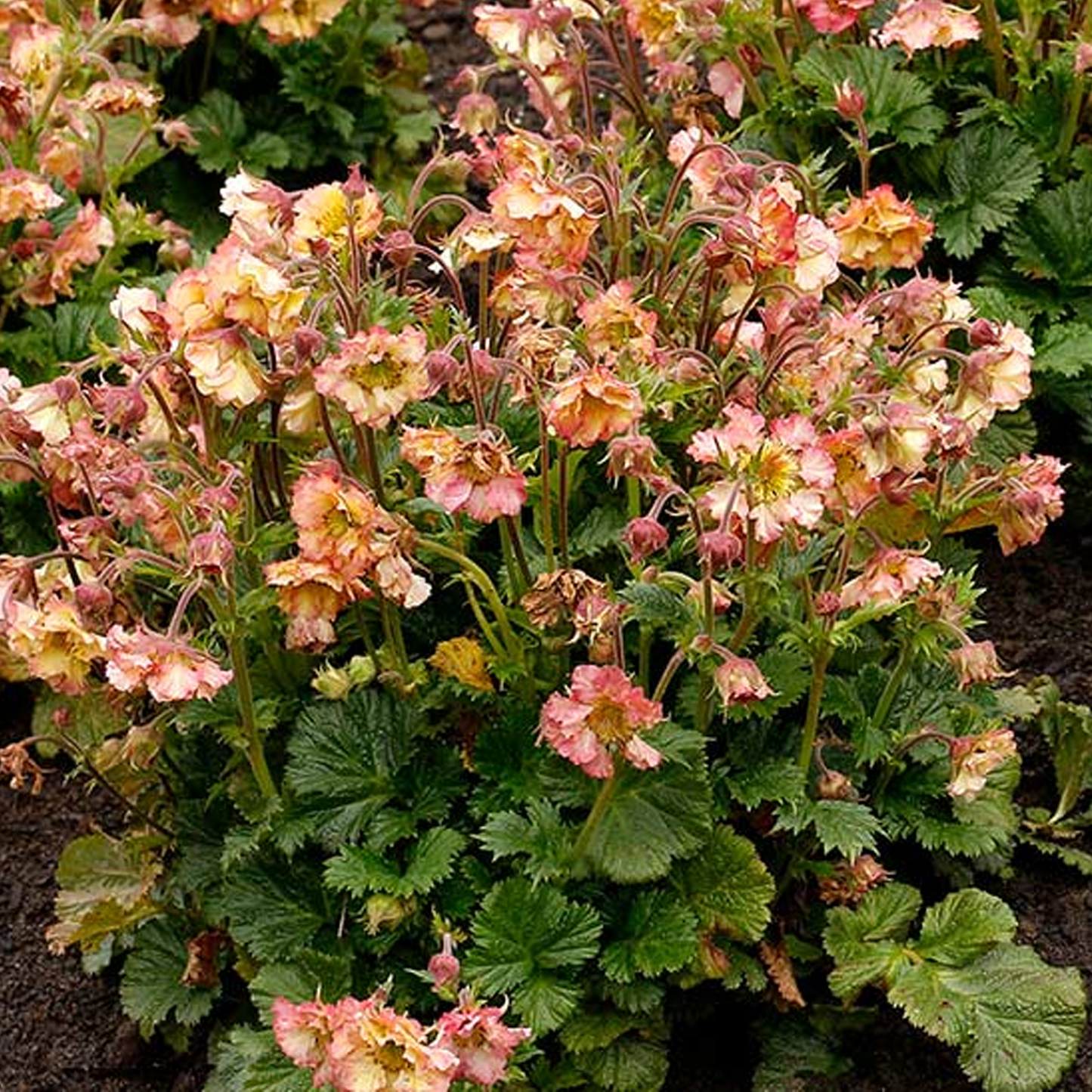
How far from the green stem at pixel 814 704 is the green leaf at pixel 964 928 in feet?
0.90

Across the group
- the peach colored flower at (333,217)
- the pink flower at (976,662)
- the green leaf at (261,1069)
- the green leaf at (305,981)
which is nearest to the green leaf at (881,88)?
the peach colored flower at (333,217)

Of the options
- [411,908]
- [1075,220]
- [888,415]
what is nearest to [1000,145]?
[1075,220]

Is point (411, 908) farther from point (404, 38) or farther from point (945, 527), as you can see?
point (404, 38)

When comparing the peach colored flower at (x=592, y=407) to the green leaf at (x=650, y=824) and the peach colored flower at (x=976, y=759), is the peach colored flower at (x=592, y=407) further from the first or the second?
the peach colored flower at (x=976, y=759)

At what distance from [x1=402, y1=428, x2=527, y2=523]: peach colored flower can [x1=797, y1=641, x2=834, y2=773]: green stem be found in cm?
45

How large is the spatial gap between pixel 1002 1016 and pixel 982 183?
1.53 m

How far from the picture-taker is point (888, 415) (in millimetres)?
2461

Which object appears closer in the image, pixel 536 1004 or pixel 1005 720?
pixel 536 1004

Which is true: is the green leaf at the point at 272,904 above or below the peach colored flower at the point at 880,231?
below

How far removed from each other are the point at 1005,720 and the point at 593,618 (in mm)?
831

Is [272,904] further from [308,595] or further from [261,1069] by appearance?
[308,595]

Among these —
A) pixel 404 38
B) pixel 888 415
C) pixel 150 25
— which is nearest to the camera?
pixel 888 415

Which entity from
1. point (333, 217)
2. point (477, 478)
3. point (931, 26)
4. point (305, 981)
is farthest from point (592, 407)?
point (931, 26)

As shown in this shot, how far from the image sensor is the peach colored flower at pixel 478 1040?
227 cm
